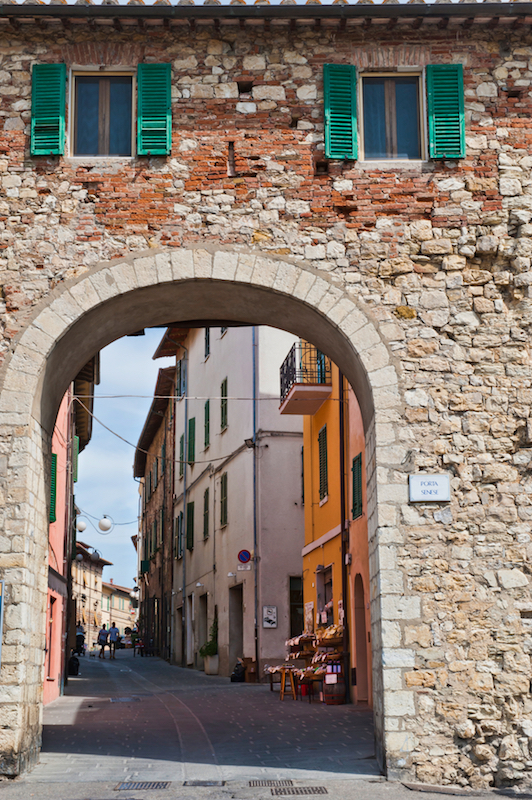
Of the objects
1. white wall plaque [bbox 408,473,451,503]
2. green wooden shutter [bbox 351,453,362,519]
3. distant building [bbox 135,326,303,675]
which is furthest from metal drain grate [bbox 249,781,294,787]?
distant building [bbox 135,326,303,675]

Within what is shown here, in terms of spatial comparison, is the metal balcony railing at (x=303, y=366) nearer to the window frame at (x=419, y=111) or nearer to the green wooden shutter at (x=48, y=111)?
the window frame at (x=419, y=111)

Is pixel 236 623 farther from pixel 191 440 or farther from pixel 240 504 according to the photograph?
pixel 191 440

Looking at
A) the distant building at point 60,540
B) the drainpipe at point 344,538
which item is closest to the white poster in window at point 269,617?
the distant building at point 60,540

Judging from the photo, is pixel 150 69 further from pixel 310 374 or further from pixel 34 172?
pixel 310 374

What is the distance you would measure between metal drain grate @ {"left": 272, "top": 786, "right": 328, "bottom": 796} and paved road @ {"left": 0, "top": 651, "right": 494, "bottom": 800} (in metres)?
0.08

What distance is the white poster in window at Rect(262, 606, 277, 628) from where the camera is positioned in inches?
761

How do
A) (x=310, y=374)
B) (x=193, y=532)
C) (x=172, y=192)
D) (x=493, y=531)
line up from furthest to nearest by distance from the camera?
(x=193, y=532) < (x=310, y=374) < (x=172, y=192) < (x=493, y=531)

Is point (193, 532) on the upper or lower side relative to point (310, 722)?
upper

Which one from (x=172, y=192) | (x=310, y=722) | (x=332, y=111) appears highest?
(x=332, y=111)

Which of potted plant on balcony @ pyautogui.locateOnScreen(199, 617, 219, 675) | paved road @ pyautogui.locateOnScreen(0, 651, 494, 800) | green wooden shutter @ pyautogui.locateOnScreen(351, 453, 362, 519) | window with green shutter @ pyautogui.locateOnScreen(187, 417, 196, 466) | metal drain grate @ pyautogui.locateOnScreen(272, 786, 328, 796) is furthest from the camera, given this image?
window with green shutter @ pyautogui.locateOnScreen(187, 417, 196, 466)

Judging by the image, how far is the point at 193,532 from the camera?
27.1 metres

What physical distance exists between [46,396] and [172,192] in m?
2.32

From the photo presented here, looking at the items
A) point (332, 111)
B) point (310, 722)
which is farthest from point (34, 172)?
point (310, 722)

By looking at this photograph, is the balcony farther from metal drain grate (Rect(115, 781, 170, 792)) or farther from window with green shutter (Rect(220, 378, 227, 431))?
metal drain grate (Rect(115, 781, 170, 792))
